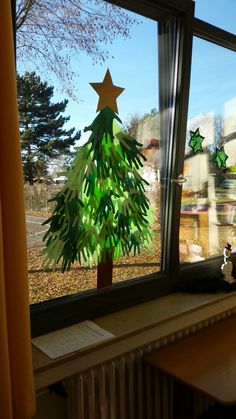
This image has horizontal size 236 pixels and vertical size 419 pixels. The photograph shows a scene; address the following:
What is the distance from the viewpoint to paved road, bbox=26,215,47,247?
1461mm

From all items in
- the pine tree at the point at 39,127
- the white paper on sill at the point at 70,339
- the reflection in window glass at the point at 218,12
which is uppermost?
the reflection in window glass at the point at 218,12

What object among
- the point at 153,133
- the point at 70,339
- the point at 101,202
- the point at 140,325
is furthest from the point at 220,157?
the point at 70,339

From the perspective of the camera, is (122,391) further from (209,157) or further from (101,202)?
(209,157)

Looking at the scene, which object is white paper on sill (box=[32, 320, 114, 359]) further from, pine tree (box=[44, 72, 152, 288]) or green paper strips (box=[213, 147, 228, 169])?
green paper strips (box=[213, 147, 228, 169])

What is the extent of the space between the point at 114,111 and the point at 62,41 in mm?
381

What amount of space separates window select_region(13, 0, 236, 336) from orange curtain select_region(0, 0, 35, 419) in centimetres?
46

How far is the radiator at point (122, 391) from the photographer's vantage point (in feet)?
4.36

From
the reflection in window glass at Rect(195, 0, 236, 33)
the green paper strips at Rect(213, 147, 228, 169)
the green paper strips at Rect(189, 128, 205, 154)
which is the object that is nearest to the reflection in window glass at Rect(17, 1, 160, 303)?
the green paper strips at Rect(189, 128, 205, 154)

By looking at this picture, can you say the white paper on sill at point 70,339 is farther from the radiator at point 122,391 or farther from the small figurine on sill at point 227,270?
the small figurine on sill at point 227,270

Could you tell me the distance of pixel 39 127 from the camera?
1438 millimetres

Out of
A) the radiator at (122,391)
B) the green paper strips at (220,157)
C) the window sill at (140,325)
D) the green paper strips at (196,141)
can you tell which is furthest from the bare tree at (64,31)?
the radiator at (122,391)

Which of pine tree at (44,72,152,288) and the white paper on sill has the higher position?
pine tree at (44,72,152,288)

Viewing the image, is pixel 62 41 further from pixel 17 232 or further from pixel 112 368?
pixel 112 368

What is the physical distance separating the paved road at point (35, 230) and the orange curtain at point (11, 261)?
0.49 metres
